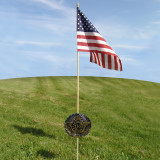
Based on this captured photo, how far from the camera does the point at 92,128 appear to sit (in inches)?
469

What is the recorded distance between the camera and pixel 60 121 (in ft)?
42.8

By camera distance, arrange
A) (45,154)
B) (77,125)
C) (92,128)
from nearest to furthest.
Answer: (77,125)
(45,154)
(92,128)

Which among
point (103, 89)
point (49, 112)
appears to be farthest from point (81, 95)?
point (49, 112)

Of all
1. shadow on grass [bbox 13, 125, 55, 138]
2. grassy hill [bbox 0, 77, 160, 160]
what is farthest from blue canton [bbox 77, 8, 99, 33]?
shadow on grass [bbox 13, 125, 55, 138]

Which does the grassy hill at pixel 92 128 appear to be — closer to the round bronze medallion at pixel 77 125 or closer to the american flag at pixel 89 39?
the round bronze medallion at pixel 77 125

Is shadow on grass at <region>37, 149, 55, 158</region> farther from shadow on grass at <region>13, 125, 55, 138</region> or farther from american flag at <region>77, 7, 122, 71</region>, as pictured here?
american flag at <region>77, 7, 122, 71</region>

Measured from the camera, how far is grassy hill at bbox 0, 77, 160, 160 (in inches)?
323

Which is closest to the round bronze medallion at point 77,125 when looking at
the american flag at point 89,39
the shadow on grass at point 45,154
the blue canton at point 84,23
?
the shadow on grass at point 45,154

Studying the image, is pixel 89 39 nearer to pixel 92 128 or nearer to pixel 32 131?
pixel 32 131

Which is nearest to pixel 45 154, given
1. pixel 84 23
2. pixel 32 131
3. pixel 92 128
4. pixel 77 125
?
pixel 77 125

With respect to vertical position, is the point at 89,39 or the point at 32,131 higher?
the point at 89,39

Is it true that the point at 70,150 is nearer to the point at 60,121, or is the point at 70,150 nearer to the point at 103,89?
the point at 60,121

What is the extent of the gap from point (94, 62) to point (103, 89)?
53.5ft

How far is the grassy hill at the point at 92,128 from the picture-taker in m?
8.20
